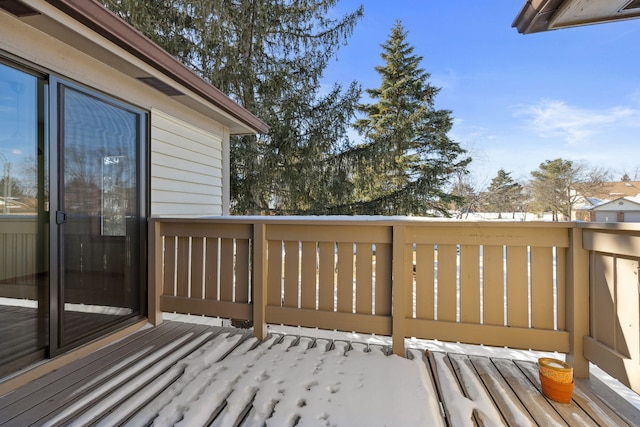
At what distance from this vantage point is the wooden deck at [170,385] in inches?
58.2

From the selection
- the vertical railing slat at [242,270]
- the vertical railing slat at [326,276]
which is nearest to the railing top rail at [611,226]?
the vertical railing slat at [326,276]

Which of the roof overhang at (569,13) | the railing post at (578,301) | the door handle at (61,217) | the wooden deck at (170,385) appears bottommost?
the wooden deck at (170,385)

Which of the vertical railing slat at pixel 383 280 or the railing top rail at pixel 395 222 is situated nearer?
the railing top rail at pixel 395 222

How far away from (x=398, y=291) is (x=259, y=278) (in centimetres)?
107

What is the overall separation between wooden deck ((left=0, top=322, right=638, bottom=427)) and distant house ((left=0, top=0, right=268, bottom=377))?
1.02 feet

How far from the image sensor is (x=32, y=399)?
1.62 meters

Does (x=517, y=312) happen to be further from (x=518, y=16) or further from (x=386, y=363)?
(x=518, y=16)

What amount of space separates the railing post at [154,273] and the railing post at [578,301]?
3.14m

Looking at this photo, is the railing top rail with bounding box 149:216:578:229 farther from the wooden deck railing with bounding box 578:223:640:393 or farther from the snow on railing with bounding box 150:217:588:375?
the wooden deck railing with bounding box 578:223:640:393

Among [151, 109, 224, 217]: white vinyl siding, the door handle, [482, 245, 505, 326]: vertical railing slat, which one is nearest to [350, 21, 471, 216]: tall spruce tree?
[151, 109, 224, 217]: white vinyl siding

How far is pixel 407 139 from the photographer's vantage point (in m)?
8.81

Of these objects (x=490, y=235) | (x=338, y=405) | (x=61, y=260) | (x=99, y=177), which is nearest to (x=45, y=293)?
(x=61, y=260)

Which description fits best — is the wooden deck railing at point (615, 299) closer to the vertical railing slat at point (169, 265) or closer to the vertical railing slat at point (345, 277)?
the vertical railing slat at point (345, 277)

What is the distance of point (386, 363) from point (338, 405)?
57cm
